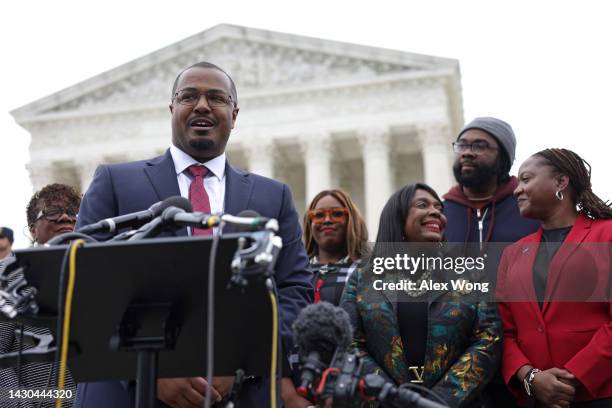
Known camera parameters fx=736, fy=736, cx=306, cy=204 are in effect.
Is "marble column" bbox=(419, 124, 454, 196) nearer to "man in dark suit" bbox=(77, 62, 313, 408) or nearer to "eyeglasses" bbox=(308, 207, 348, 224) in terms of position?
"eyeglasses" bbox=(308, 207, 348, 224)

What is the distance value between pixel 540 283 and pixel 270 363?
302 centimetres

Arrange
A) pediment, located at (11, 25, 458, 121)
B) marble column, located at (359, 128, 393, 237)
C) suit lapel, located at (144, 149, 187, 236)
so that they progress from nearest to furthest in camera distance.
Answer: suit lapel, located at (144, 149, 187, 236), marble column, located at (359, 128, 393, 237), pediment, located at (11, 25, 458, 121)

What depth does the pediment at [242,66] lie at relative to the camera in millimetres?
38750

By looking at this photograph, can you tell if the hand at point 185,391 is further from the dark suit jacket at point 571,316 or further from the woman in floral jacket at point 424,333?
the dark suit jacket at point 571,316

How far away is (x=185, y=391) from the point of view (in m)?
3.72

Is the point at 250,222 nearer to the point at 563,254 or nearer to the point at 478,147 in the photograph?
the point at 563,254

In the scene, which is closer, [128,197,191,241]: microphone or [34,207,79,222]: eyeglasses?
[128,197,191,241]: microphone

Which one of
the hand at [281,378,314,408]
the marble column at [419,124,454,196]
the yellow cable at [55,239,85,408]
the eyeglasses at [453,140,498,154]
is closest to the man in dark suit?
the hand at [281,378,314,408]

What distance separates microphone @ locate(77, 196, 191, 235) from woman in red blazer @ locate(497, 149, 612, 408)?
327 cm

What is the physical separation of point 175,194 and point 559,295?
299 cm

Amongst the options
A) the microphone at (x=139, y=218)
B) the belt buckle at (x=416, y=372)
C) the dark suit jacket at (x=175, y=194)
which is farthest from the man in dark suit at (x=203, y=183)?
the belt buckle at (x=416, y=372)

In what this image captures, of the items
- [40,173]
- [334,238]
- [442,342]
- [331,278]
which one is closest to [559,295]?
[442,342]

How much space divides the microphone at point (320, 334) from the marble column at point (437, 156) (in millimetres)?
32121

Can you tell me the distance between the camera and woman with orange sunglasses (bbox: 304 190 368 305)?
23.7ft
